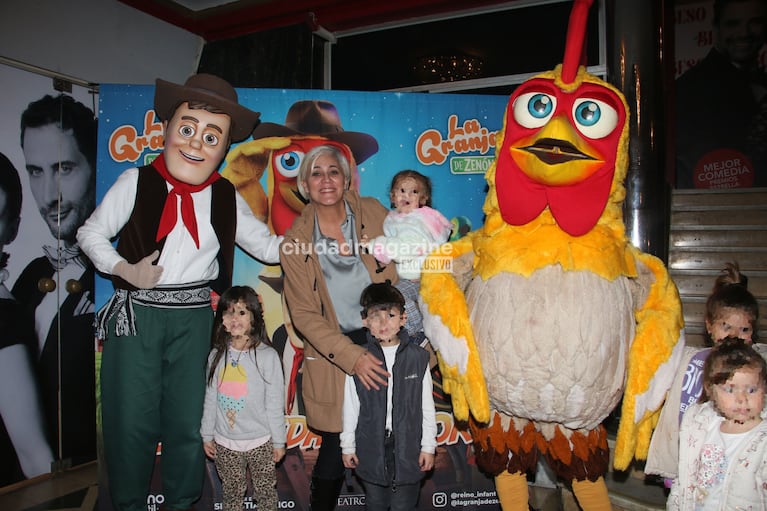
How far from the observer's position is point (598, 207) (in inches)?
67.7

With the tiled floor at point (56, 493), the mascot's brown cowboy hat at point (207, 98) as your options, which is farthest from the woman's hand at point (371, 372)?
the tiled floor at point (56, 493)

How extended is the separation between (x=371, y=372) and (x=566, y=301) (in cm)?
75

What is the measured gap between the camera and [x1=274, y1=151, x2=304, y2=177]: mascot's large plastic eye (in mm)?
2707

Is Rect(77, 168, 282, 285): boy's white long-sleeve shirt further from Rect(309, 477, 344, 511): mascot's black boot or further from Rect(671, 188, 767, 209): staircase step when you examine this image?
Rect(671, 188, 767, 209): staircase step

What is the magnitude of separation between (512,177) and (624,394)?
2.63 feet

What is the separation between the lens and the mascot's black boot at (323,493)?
2238 mm

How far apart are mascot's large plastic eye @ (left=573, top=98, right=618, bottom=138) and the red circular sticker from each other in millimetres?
A: 5472

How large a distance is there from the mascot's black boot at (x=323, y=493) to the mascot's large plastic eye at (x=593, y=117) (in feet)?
5.48

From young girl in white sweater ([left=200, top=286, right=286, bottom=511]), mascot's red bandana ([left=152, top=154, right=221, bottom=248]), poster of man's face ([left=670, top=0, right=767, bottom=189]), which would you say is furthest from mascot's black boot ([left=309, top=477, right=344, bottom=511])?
poster of man's face ([left=670, top=0, right=767, bottom=189])

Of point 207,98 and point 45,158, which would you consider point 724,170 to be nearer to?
point 207,98

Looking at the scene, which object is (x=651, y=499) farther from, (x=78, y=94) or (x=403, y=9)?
(x=78, y=94)

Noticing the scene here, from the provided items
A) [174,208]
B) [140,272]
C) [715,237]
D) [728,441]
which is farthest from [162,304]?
[715,237]

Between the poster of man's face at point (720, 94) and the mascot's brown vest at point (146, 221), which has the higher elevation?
the poster of man's face at point (720, 94)

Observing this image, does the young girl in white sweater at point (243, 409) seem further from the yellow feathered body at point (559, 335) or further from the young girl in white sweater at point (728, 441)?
the young girl in white sweater at point (728, 441)
